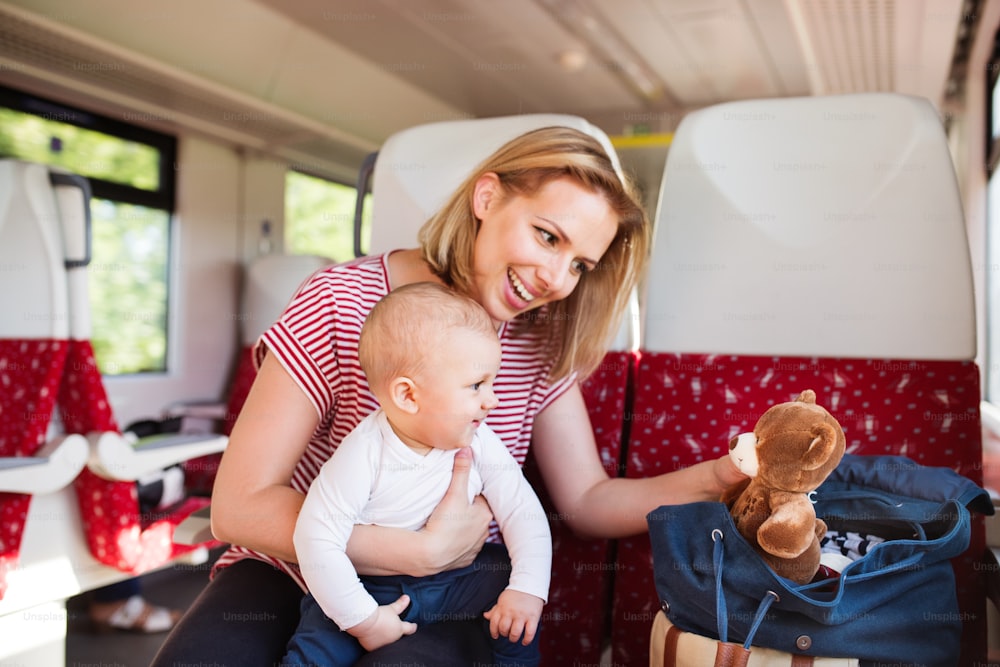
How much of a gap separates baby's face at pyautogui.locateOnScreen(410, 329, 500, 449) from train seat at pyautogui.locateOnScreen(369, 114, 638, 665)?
2.00ft

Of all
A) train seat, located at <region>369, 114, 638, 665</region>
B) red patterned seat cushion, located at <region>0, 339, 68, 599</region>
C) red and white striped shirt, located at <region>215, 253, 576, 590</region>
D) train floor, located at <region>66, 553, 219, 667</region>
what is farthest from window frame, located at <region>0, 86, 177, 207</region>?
red and white striped shirt, located at <region>215, 253, 576, 590</region>

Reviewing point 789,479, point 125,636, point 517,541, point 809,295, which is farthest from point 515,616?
point 125,636

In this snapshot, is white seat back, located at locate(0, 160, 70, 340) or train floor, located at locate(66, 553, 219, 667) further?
train floor, located at locate(66, 553, 219, 667)

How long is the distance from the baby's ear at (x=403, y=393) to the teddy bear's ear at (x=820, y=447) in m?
0.61

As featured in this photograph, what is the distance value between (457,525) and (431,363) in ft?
0.96

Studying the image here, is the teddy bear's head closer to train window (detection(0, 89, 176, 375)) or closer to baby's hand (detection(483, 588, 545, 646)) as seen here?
baby's hand (detection(483, 588, 545, 646))

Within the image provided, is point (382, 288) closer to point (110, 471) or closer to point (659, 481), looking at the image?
point (659, 481)

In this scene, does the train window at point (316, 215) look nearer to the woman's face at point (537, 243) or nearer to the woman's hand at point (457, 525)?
the woman's face at point (537, 243)

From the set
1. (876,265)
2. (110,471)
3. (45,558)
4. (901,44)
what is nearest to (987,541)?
(876,265)

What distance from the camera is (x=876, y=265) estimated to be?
161 cm

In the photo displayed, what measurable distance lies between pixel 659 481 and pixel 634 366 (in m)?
0.42

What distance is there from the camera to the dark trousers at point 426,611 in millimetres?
1242

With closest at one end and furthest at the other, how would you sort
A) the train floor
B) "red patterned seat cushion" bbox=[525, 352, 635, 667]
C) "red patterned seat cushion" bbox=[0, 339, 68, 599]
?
"red patterned seat cushion" bbox=[525, 352, 635, 667]
"red patterned seat cushion" bbox=[0, 339, 68, 599]
the train floor

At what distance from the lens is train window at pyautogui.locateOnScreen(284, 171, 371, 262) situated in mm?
6484
